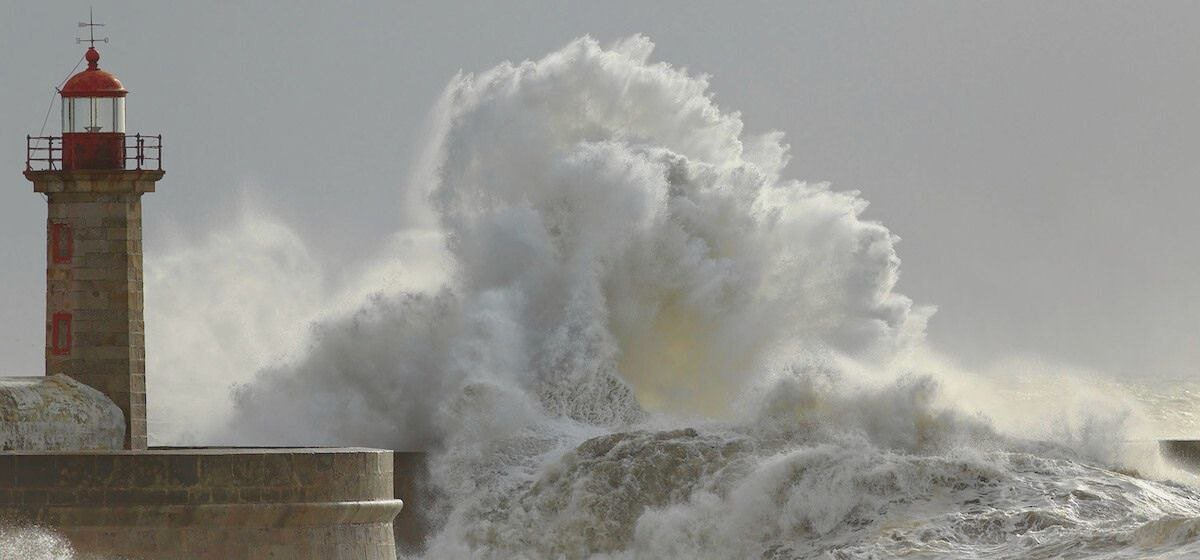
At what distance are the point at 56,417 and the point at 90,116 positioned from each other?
2.15 meters

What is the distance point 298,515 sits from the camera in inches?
520

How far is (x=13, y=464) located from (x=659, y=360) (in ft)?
39.0

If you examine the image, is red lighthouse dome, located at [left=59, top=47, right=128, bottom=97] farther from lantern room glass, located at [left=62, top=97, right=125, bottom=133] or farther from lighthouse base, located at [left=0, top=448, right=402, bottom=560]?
lighthouse base, located at [left=0, top=448, right=402, bottom=560]

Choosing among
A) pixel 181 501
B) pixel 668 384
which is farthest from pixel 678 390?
pixel 181 501

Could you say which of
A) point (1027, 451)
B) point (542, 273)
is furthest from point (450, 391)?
point (1027, 451)

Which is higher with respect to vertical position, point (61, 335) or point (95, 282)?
point (95, 282)

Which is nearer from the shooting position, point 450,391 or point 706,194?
point 450,391

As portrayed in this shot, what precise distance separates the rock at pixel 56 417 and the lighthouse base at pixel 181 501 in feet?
8.26

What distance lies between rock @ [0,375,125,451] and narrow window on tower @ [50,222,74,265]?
79cm

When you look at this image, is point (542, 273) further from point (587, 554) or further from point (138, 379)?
point (138, 379)

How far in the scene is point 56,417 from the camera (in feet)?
52.1

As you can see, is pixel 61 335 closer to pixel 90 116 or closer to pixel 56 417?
pixel 56 417

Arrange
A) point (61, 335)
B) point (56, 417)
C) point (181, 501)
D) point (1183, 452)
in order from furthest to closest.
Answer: point (1183, 452)
point (61, 335)
point (56, 417)
point (181, 501)

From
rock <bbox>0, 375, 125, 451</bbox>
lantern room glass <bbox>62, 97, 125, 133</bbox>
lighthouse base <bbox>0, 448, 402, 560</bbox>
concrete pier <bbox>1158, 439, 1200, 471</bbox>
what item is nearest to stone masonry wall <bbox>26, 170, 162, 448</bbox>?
rock <bbox>0, 375, 125, 451</bbox>
